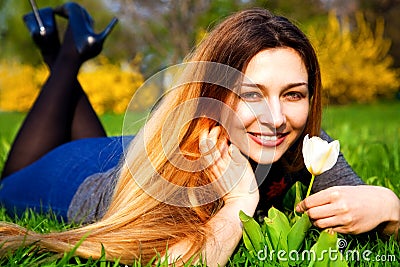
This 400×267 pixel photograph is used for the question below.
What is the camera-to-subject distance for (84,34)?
257 centimetres

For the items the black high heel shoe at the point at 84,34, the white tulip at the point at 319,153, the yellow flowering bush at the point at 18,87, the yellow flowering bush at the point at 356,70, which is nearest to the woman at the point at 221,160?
the white tulip at the point at 319,153

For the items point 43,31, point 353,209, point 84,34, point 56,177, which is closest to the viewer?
point 353,209

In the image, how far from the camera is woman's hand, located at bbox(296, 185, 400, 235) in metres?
1.19

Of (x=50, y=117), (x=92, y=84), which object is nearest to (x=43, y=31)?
(x=50, y=117)

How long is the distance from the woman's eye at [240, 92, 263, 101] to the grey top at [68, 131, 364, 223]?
33 centimetres

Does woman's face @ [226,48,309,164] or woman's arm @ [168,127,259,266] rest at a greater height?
woman's face @ [226,48,309,164]

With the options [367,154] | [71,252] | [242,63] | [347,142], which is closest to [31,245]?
[71,252]

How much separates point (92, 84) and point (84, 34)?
8.60 m

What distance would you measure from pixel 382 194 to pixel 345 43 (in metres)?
12.0

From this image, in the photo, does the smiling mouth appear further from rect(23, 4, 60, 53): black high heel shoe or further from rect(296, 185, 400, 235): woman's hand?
rect(23, 4, 60, 53): black high heel shoe

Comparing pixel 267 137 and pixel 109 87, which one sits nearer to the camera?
pixel 267 137

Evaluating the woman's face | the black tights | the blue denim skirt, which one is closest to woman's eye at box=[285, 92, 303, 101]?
the woman's face

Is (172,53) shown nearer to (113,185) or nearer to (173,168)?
(113,185)

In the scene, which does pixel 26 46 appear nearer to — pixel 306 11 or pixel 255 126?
pixel 306 11
